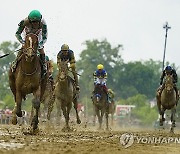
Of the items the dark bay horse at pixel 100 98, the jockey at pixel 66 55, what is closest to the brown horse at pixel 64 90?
the jockey at pixel 66 55

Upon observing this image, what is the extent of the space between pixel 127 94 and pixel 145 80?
7.29 metres

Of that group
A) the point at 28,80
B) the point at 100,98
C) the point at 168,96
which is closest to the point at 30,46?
the point at 28,80

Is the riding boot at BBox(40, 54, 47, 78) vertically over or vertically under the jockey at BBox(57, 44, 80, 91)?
under

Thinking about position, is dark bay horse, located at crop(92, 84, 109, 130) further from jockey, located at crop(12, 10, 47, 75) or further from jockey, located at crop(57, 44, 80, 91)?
jockey, located at crop(12, 10, 47, 75)

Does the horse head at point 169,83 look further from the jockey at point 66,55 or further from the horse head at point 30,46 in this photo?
the horse head at point 30,46

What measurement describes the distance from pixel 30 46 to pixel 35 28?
104 cm

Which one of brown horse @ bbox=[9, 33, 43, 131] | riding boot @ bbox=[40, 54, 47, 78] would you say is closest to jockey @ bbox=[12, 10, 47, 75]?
riding boot @ bbox=[40, 54, 47, 78]

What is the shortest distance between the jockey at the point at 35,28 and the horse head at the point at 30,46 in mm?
453

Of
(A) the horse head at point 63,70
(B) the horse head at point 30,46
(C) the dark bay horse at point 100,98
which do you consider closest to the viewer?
(B) the horse head at point 30,46

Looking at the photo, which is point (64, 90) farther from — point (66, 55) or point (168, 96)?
point (168, 96)

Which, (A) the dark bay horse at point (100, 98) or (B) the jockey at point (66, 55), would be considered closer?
(B) the jockey at point (66, 55)

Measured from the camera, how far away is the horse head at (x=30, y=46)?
44.2ft

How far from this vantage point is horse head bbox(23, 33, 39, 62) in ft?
44.2

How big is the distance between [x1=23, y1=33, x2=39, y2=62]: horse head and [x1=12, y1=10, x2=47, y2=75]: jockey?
453mm
